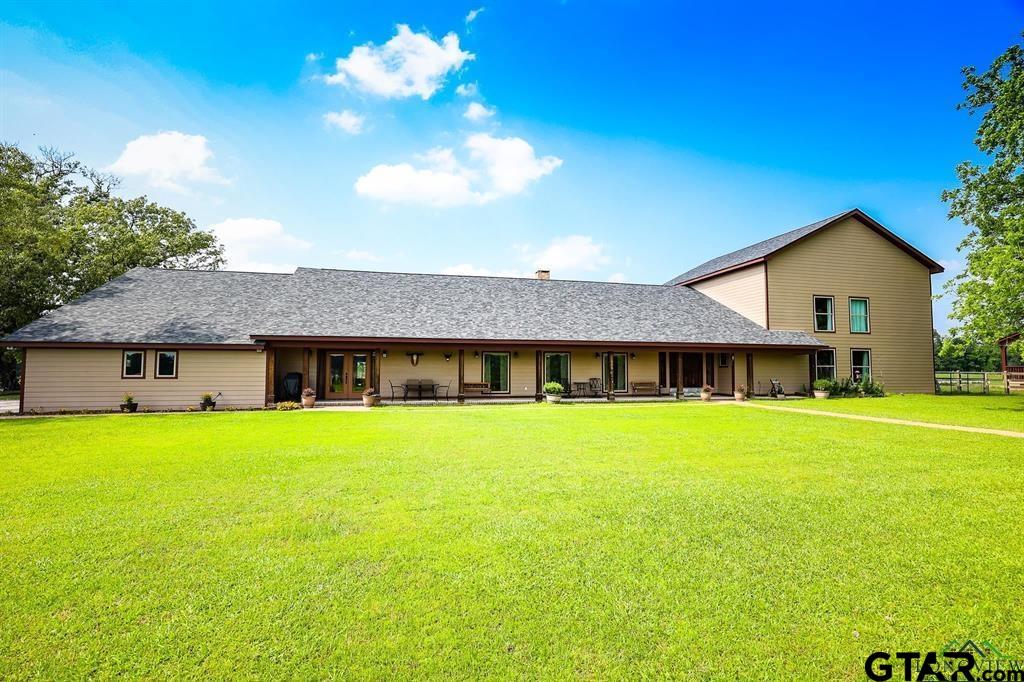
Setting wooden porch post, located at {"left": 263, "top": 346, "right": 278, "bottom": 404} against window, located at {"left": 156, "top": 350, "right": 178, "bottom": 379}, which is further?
wooden porch post, located at {"left": 263, "top": 346, "right": 278, "bottom": 404}

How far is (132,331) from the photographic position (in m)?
17.5

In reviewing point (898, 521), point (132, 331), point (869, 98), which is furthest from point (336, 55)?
point (869, 98)

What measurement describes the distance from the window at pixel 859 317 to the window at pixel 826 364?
1769mm

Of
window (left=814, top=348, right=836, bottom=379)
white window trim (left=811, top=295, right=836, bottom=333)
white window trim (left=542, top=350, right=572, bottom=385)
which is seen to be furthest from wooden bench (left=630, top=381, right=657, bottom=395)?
white window trim (left=811, top=295, right=836, bottom=333)

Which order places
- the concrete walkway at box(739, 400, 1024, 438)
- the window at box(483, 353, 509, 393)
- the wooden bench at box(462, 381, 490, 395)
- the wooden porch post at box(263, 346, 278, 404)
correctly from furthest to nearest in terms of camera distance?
1. the window at box(483, 353, 509, 393)
2. the wooden bench at box(462, 381, 490, 395)
3. the wooden porch post at box(263, 346, 278, 404)
4. the concrete walkway at box(739, 400, 1024, 438)

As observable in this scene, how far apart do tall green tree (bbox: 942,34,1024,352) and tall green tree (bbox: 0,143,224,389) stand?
1473 inches

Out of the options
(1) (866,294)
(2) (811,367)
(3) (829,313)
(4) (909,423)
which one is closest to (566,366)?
(2) (811,367)

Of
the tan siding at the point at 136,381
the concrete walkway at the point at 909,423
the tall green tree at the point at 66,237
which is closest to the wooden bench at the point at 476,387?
the tan siding at the point at 136,381

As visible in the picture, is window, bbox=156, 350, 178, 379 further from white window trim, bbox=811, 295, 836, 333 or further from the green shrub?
white window trim, bbox=811, 295, 836, 333

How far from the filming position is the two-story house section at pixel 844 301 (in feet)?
75.3

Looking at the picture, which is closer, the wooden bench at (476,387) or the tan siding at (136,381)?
the tan siding at (136,381)

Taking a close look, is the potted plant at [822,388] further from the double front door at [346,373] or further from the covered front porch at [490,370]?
the double front door at [346,373]

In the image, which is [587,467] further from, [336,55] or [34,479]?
[336,55]

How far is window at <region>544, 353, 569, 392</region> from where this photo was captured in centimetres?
2177
